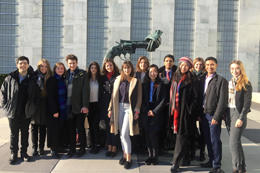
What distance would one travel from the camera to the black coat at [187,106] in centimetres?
426

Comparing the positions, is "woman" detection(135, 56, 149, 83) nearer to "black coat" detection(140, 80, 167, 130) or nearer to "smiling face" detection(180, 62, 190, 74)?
"black coat" detection(140, 80, 167, 130)

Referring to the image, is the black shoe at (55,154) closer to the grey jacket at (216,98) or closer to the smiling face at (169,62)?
the smiling face at (169,62)

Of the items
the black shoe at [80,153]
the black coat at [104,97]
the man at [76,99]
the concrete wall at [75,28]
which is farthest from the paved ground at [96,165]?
the concrete wall at [75,28]

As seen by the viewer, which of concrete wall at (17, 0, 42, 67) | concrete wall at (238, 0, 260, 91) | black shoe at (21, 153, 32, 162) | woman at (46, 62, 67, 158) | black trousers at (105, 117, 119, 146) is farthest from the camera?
concrete wall at (238, 0, 260, 91)

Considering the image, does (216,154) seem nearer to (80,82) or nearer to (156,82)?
(156,82)

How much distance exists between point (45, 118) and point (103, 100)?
52.6 inches

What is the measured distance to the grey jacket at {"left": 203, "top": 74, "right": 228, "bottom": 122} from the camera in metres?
4.13

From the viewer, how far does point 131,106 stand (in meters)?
4.55

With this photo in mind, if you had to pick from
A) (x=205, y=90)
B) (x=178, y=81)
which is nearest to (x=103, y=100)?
(x=178, y=81)

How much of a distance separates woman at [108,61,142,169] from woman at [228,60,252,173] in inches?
67.6

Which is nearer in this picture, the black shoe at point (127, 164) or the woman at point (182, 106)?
the woman at point (182, 106)

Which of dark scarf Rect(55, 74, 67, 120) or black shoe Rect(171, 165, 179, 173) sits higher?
Result: dark scarf Rect(55, 74, 67, 120)

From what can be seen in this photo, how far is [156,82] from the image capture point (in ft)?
15.5

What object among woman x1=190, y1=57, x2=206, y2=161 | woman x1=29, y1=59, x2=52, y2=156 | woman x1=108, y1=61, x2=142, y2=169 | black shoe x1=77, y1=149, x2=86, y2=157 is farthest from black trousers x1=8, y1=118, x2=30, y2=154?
woman x1=190, y1=57, x2=206, y2=161
